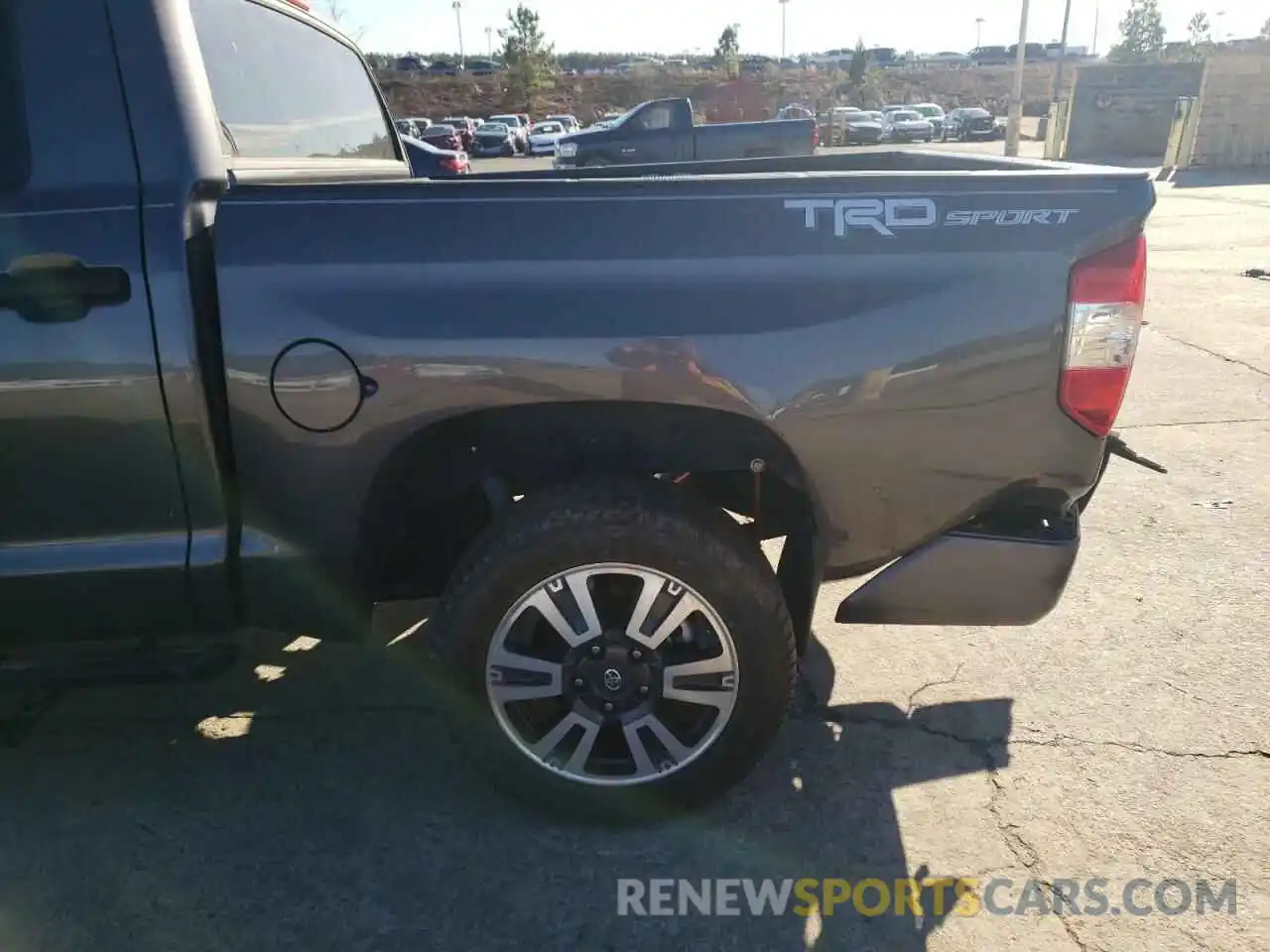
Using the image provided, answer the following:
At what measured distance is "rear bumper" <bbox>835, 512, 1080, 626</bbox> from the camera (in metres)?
2.41

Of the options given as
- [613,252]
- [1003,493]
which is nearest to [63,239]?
[613,252]

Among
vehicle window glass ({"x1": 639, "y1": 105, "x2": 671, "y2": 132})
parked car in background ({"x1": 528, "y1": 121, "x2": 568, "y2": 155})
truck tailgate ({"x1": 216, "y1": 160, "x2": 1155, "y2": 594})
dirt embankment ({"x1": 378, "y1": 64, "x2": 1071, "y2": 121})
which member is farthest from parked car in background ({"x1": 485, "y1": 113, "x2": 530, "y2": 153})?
truck tailgate ({"x1": 216, "y1": 160, "x2": 1155, "y2": 594})

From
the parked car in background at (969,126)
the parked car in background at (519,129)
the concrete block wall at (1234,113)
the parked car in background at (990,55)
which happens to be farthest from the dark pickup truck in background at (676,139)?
the parked car in background at (990,55)

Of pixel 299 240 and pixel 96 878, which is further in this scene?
pixel 96 878

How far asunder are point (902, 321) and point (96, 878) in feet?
7.97

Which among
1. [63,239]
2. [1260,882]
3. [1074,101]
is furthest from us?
[1074,101]

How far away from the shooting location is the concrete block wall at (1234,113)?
2530 centimetres

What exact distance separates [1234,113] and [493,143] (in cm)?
2625

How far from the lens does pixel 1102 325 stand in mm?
2264

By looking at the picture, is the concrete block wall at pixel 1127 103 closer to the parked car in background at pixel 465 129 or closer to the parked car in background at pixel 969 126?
the parked car in background at pixel 969 126

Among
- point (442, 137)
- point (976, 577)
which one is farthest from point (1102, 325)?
point (442, 137)

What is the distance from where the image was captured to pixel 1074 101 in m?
31.1

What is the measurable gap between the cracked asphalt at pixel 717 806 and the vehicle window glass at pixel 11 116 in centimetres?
154

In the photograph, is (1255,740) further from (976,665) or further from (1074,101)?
(1074,101)
